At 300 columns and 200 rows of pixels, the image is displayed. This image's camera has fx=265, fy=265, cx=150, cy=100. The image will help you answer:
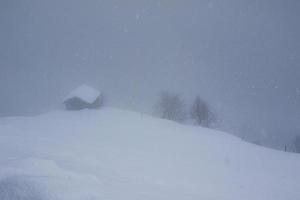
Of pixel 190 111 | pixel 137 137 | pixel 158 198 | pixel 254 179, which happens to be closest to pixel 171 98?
pixel 190 111

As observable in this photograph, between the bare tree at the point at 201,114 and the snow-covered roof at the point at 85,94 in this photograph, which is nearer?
the snow-covered roof at the point at 85,94

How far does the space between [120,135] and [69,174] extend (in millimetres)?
21839

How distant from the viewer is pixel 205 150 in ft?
97.0

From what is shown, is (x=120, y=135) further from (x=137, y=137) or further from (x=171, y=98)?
(x=171, y=98)

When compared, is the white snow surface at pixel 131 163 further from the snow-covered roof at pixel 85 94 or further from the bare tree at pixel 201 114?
the bare tree at pixel 201 114

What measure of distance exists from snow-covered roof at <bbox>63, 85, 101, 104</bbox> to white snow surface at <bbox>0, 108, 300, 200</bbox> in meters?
2.65

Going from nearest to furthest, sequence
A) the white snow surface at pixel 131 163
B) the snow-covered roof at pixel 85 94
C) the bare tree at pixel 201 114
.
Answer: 1. the white snow surface at pixel 131 163
2. the snow-covered roof at pixel 85 94
3. the bare tree at pixel 201 114

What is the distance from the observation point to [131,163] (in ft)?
64.4

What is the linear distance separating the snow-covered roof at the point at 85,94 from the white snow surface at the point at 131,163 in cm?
265

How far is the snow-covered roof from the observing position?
43384mm

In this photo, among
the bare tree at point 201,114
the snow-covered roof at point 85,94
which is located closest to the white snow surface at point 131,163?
the snow-covered roof at point 85,94

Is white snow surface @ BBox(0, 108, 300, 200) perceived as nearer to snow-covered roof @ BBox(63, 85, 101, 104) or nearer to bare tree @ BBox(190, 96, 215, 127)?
snow-covered roof @ BBox(63, 85, 101, 104)

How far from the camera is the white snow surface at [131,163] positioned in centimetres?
793

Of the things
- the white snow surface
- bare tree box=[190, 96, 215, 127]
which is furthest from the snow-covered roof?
bare tree box=[190, 96, 215, 127]
